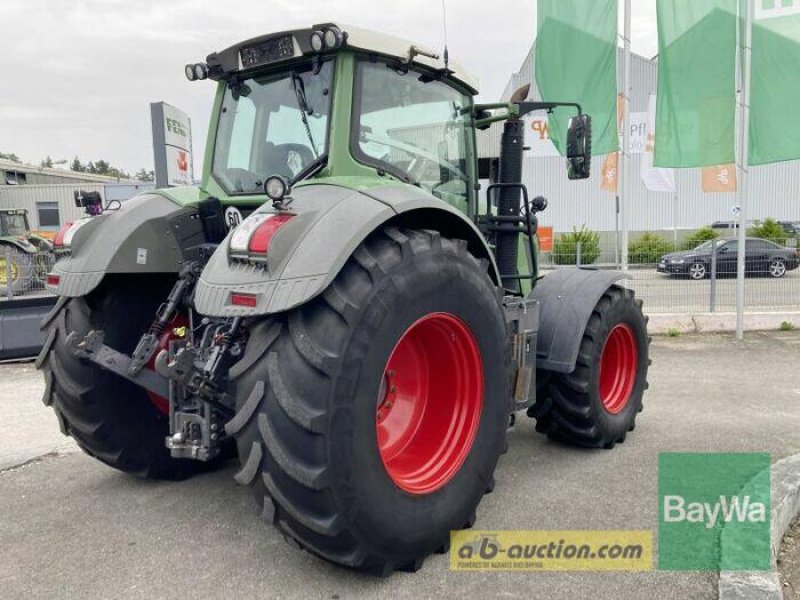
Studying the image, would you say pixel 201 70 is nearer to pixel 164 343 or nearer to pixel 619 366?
pixel 164 343

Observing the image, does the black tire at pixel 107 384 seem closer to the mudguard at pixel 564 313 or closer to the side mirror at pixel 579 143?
the mudguard at pixel 564 313

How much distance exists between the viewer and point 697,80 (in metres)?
9.55

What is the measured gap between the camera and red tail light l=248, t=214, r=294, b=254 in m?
2.57

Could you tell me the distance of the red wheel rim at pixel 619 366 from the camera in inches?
191

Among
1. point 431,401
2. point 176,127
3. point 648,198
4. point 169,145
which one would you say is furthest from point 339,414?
point 648,198

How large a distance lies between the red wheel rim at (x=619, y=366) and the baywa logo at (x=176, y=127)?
6837 millimetres

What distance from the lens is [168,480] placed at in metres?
4.05

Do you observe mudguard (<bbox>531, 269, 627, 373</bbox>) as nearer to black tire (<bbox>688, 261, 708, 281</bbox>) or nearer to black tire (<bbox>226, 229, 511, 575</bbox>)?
black tire (<bbox>226, 229, 511, 575</bbox>)

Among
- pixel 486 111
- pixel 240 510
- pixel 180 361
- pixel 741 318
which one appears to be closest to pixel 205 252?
pixel 180 361

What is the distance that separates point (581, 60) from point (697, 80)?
1686 millimetres

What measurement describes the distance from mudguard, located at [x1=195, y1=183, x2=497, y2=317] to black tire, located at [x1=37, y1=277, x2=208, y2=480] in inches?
47.9

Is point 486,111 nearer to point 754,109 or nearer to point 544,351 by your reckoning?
point 544,351

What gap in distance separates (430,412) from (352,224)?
3.97ft

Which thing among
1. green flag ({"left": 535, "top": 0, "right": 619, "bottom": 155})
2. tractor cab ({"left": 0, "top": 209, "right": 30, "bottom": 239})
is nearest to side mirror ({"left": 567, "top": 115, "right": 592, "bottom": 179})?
green flag ({"left": 535, "top": 0, "right": 619, "bottom": 155})
